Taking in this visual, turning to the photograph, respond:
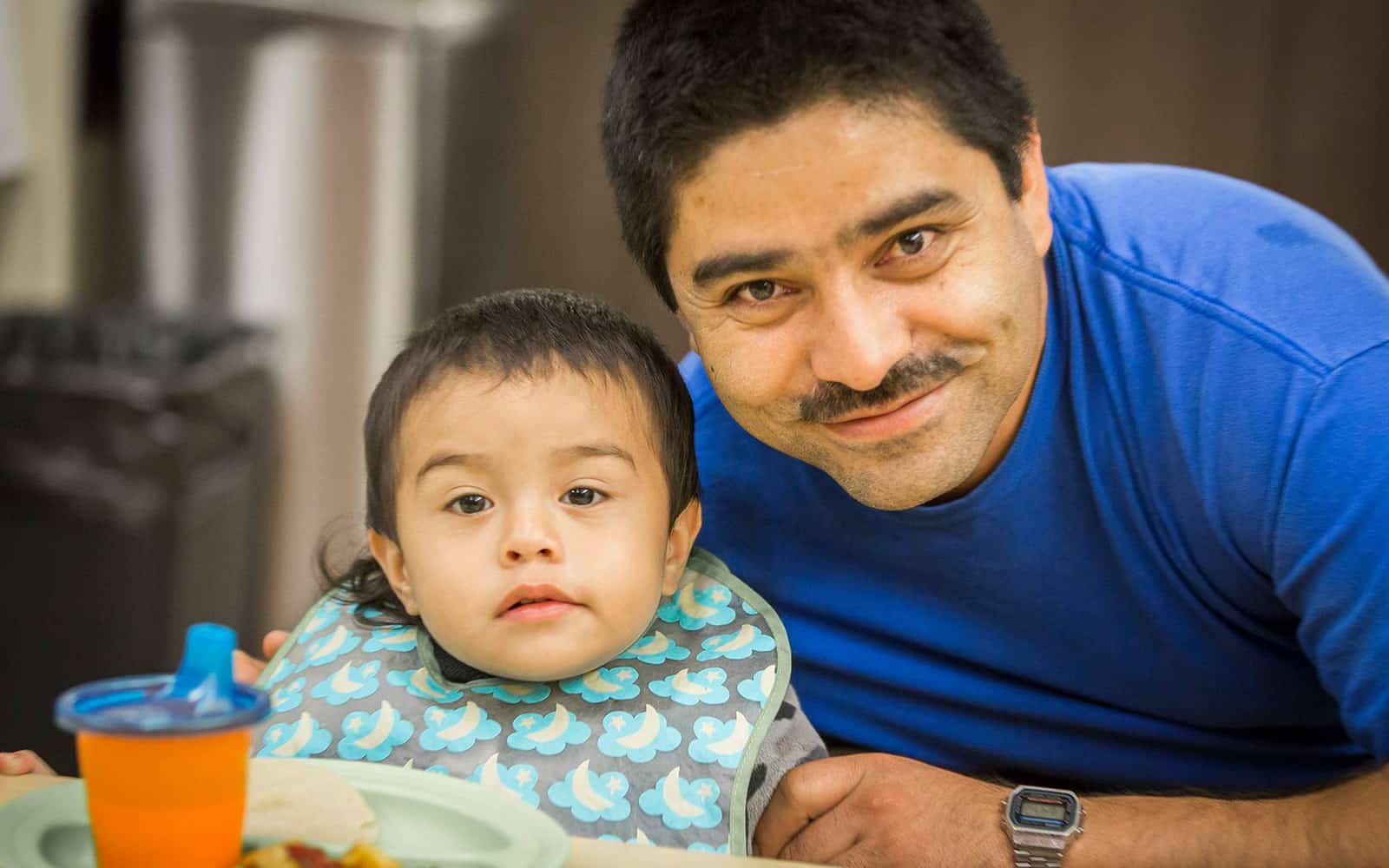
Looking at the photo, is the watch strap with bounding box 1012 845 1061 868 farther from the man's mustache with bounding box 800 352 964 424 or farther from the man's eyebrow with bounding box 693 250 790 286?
the man's eyebrow with bounding box 693 250 790 286

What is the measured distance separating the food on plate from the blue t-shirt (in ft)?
2.44

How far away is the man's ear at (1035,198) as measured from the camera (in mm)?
1354

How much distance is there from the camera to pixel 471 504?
1.22m

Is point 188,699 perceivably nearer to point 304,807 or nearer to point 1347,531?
point 304,807

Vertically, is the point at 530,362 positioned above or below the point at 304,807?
above

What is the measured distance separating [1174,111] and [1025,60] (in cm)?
38

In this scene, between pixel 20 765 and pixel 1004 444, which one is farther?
pixel 1004 444

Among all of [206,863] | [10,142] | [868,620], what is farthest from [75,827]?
[10,142]

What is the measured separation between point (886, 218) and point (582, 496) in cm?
35

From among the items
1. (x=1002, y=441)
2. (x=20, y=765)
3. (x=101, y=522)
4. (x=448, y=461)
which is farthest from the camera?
(x=101, y=522)

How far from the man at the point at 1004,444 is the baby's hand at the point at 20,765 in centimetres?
61

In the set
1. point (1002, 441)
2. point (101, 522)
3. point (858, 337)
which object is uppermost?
point (858, 337)

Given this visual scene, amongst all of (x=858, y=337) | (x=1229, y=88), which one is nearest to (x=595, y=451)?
(x=858, y=337)

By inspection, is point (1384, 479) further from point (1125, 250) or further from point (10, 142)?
point (10, 142)
